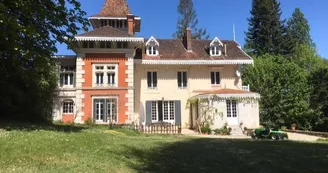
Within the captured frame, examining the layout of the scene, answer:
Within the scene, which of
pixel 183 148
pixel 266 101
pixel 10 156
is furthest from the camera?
pixel 266 101

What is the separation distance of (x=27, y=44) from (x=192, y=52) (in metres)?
20.8

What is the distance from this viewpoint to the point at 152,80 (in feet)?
107

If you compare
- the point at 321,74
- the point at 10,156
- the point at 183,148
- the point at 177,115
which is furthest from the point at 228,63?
the point at 10,156

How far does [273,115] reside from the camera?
122 ft

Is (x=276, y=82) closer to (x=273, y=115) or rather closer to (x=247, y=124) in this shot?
(x=273, y=115)

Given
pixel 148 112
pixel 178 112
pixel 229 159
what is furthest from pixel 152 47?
pixel 229 159

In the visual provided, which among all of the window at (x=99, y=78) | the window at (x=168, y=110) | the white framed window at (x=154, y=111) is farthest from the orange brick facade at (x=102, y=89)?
the window at (x=168, y=110)

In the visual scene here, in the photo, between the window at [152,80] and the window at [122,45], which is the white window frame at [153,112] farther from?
the window at [122,45]

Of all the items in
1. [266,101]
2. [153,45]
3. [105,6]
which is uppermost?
[105,6]

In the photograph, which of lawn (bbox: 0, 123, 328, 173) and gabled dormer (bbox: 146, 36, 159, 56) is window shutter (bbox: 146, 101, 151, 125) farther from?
lawn (bbox: 0, 123, 328, 173)

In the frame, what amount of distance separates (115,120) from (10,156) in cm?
1958

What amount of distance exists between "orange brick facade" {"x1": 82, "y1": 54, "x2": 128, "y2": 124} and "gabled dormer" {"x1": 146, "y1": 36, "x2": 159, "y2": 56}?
376 cm

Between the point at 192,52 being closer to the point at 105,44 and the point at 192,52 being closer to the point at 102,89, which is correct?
the point at 105,44

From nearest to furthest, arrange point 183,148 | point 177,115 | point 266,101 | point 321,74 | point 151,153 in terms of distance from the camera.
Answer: point 151,153 < point 183,148 < point 177,115 < point 321,74 < point 266,101
